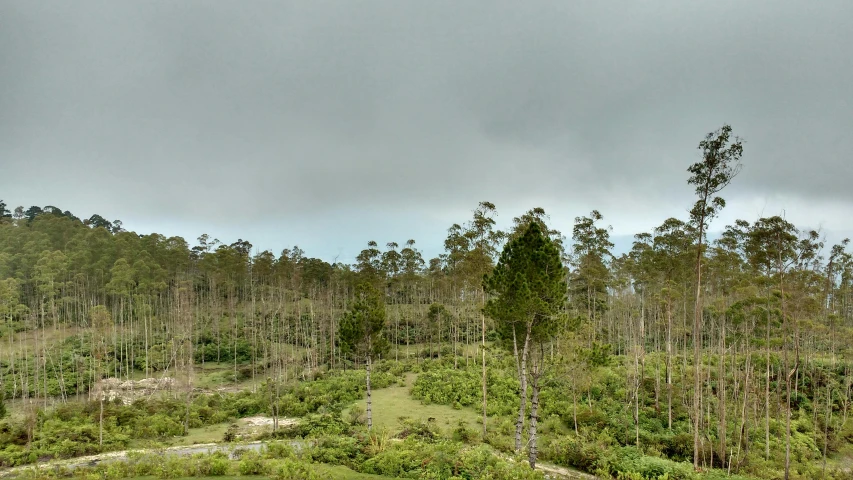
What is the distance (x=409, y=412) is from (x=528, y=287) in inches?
567

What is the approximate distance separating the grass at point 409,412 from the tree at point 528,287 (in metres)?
7.59

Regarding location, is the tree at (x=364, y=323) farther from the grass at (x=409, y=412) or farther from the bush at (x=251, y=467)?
the bush at (x=251, y=467)

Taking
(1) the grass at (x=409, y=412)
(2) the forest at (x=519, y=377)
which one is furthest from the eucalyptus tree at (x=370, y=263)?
(1) the grass at (x=409, y=412)

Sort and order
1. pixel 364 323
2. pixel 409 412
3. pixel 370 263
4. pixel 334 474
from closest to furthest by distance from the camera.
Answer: pixel 334 474 < pixel 364 323 < pixel 409 412 < pixel 370 263

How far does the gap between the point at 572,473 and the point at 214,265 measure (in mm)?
54441

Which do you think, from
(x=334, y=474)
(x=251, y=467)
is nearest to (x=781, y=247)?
(x=334, y=474)

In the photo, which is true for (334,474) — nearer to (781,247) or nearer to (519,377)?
(519,377)

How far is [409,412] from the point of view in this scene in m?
27.6

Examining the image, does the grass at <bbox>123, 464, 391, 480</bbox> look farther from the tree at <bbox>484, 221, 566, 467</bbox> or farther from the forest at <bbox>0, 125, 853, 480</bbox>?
the tree at <bbox>484, 221, 566, 467</bbox>

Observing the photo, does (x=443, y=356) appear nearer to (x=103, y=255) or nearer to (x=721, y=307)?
(x=721, y=307)

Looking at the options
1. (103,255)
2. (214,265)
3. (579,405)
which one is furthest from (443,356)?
(103,255)

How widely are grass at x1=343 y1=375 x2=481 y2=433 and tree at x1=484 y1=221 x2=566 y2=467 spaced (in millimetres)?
7595

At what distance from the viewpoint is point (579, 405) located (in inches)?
1043

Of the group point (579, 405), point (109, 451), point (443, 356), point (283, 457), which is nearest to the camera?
point (283, 457)
